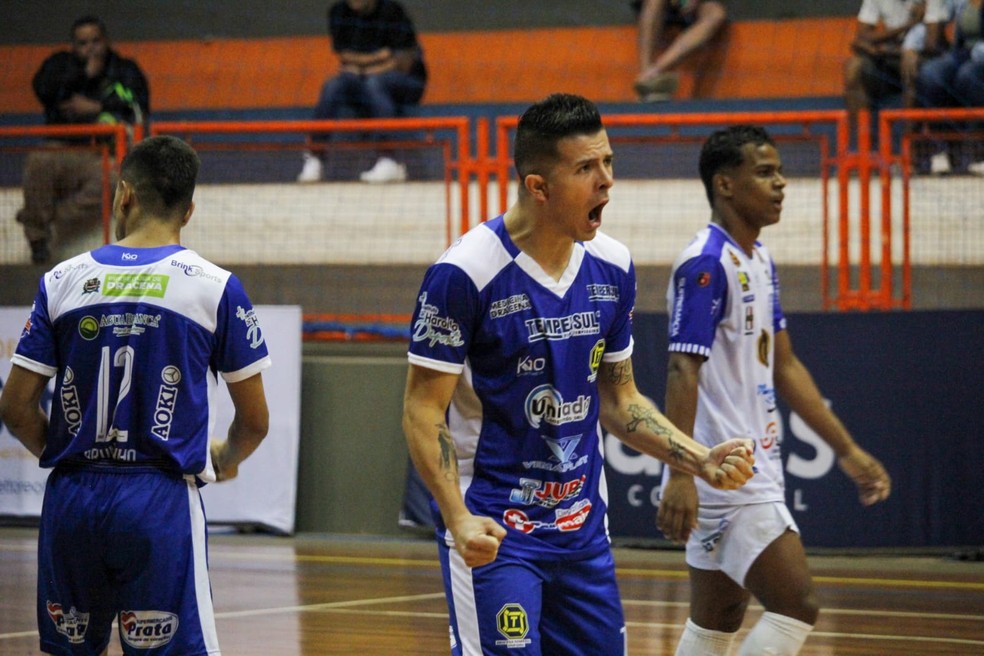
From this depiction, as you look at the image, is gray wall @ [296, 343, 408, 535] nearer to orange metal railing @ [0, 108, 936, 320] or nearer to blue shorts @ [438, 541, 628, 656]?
orange metal railing @ [0, 108, 936, 320]

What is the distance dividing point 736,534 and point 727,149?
145 cm

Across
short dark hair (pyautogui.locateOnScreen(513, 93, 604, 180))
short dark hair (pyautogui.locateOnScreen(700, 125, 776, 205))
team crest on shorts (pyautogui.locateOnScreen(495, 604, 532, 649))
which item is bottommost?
team crest on shorts (pyautogui.locateOnScreen(495, 604, 532, 649))

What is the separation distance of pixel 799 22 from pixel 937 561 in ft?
18.7

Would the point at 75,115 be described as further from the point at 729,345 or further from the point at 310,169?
the point at 729,345

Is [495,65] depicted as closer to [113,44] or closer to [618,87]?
[618,87]

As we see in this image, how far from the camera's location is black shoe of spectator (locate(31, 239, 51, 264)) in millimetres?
11016

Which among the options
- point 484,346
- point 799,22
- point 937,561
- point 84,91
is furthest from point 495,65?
point 484,346

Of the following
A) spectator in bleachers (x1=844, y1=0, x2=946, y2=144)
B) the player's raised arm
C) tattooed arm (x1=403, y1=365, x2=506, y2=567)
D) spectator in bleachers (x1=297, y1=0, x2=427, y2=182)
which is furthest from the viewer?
spectator in bleachers (x1=297, y1=0, x2=427, y2=182)

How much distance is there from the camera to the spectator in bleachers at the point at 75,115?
10.9m

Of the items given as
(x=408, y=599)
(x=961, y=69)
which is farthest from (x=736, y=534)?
(x=961, y=69)

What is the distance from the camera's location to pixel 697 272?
4.98 m

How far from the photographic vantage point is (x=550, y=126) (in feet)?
11.9

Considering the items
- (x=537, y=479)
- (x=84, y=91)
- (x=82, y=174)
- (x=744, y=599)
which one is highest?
(x=84, y=91)

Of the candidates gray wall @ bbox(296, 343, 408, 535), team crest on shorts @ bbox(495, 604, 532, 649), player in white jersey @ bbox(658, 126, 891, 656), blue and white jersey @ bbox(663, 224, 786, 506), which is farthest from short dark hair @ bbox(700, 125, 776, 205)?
gray wall @ bbox(296, 343, 408, 535)
